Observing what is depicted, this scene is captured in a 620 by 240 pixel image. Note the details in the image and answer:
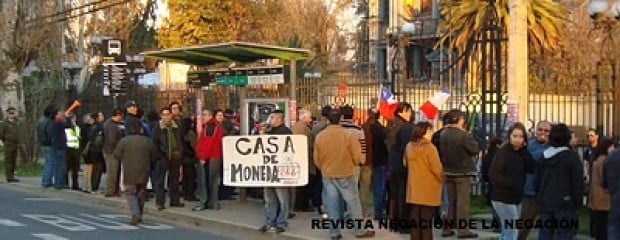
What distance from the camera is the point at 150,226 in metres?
16.4

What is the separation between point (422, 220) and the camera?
12.1 meters

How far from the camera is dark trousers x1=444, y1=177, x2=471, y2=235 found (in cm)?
1351

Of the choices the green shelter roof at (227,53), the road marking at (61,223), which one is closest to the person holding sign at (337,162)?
the green shelter roof at (227,53)

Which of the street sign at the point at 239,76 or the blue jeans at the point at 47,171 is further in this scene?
the blue jeans at the point at 47,171

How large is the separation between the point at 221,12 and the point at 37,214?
40.5 meters

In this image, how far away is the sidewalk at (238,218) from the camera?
→ 47.2 ft

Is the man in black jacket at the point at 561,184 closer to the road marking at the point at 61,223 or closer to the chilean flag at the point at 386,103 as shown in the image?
the road marking at the point at 61,223

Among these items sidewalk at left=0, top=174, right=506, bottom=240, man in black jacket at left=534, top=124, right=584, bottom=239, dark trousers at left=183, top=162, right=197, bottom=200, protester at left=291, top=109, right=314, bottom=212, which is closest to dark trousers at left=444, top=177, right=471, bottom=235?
sidewalk at left=0, top=174, right=506, bottom=240

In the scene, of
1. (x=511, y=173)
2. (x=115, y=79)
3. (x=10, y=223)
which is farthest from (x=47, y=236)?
(x=115, y=79)

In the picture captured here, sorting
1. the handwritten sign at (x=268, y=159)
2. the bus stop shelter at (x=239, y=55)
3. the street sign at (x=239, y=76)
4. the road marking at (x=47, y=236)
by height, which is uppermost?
the bus stop shelter at (x=239, y=55)

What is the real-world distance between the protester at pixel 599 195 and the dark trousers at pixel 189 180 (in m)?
8.43

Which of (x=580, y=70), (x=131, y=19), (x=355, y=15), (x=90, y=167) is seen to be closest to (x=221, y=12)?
(x=131, y=19)

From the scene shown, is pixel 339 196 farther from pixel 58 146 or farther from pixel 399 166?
pixel 58 146

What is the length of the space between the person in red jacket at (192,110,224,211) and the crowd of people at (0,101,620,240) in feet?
0.08
